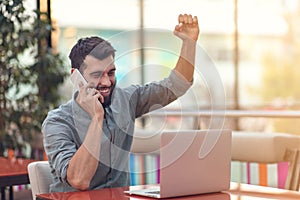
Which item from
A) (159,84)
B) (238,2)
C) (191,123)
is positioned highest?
(238,2)

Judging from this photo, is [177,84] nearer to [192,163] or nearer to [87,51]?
[87,51]

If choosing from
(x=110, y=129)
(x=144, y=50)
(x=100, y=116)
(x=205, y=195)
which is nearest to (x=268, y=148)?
(x=110, y=129)

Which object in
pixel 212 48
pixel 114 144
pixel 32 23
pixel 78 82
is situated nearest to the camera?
pixel 78 82

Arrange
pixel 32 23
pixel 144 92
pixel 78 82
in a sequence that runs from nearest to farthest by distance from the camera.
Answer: pixel 78 82, pixel 144 92, pixel 32 23

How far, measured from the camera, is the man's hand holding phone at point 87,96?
246cm

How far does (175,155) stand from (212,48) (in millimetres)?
5477

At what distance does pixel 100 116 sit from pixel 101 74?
0.19 m

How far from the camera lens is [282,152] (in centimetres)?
378

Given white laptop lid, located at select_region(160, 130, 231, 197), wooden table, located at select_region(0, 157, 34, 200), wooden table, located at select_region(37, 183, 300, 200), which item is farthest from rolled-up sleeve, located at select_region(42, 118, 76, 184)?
wooden table, located at select_region(0, 157, 34, 200)

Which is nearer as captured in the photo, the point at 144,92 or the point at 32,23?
the point at 144,92

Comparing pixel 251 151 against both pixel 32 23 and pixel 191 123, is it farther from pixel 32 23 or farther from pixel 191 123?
pixel 32 23

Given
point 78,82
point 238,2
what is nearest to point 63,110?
point 78,82

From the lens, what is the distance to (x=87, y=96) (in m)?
2.48

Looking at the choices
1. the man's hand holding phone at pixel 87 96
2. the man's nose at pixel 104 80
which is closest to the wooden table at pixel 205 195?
the man's hand holding phone at pixel 87 96
